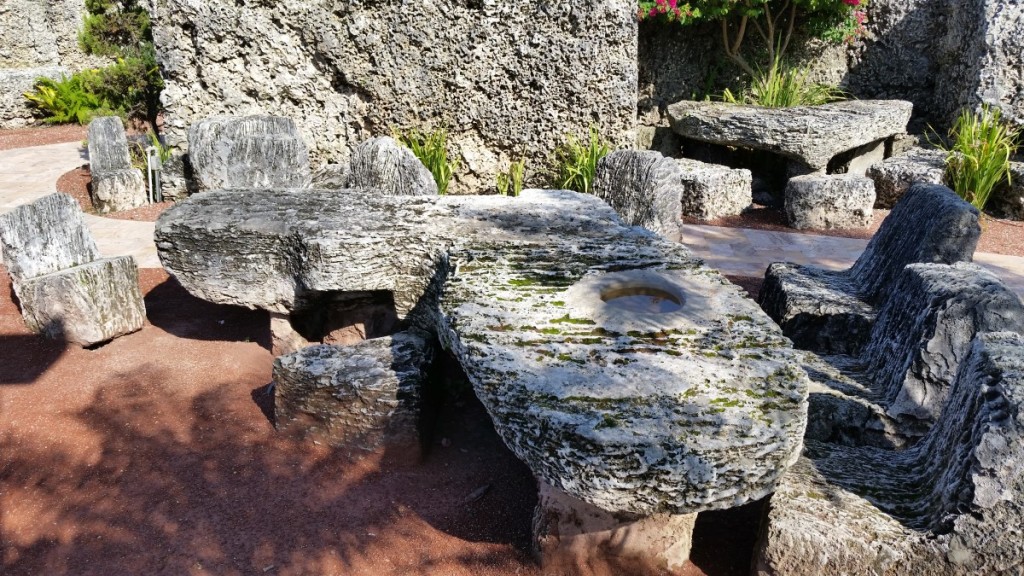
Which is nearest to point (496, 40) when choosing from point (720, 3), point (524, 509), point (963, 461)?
point (720, 3)

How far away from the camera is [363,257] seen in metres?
3.27

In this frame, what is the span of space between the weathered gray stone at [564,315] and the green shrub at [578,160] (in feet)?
6.72

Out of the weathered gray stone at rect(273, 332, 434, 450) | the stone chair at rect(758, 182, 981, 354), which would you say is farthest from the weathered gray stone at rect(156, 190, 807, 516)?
the stone chair at rect(758, 182, 981, 354)

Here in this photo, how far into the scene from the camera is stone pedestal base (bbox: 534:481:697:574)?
2369 millimetres

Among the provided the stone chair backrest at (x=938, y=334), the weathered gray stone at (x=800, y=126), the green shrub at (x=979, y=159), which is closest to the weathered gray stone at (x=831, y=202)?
the weathered gray stone at (x=800, y=126)

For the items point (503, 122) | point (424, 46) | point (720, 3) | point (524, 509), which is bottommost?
point (524, 509)

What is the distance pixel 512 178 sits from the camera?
6395 millimetres

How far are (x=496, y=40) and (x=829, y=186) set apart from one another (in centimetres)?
323

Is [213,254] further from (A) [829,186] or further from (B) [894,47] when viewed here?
(B) [894,47]

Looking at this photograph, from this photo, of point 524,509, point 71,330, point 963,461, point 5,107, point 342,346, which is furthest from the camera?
point 5,107

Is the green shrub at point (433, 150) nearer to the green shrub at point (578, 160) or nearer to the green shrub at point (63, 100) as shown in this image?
the green shrub at point (578, 160)

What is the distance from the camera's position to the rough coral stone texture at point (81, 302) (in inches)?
150

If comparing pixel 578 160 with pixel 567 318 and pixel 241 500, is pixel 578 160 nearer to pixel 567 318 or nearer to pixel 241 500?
pixel 567 318

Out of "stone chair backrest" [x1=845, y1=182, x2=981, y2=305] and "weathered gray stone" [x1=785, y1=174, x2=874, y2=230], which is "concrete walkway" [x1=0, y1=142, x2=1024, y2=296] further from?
"stone chair backrest" [x1=845, y1=182, x2=981, y2=305]
